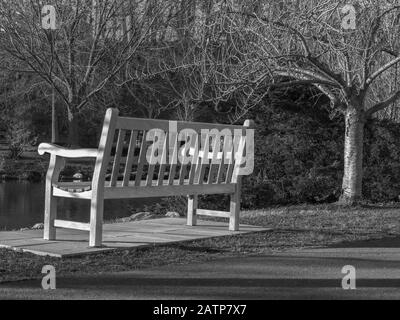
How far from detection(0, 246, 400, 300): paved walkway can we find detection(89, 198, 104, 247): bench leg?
108 cm

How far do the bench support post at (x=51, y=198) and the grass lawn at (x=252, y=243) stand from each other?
73 cm

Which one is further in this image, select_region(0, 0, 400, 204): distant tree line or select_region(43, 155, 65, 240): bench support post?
select_region(0, 0, 400, 204): distant tree line

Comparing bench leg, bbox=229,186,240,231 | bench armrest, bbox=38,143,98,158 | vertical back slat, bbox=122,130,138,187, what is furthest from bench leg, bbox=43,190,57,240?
bench leg, bbox=229,186,240,231

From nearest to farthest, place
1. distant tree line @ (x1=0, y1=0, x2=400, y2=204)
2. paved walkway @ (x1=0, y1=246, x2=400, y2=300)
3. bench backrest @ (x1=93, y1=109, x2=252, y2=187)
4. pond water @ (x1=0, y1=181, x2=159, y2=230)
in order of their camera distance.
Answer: paved walkway @ (x1=0, y1=246, x2=400, y2=300), bench backrest @ (x1=93, y1=109, x2=252, y2=187), distant tree line @ (x1=0, y1=0, x2=400, y2=204), pond water @ (x1=0, y1=181, x2=159, y2=230)

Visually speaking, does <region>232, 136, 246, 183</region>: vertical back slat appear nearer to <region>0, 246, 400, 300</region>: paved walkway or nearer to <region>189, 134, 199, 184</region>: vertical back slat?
<region>189, 134, 199, 184</region>: vertical back slat

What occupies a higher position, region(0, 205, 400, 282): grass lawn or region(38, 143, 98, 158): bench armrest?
region(38, 143, 98, 158): bench armrest

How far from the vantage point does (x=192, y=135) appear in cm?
877

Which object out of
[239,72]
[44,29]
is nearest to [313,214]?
[239,72]

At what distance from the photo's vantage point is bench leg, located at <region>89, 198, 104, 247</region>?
7.43 meters

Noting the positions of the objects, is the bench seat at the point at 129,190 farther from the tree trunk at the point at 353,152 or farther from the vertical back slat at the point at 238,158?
the tree trunk at the point at 353,152

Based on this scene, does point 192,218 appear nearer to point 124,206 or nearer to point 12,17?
point 124,206

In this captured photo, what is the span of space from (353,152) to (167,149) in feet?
19.6

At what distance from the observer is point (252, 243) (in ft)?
27.6

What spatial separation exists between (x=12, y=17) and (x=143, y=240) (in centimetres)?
1892
